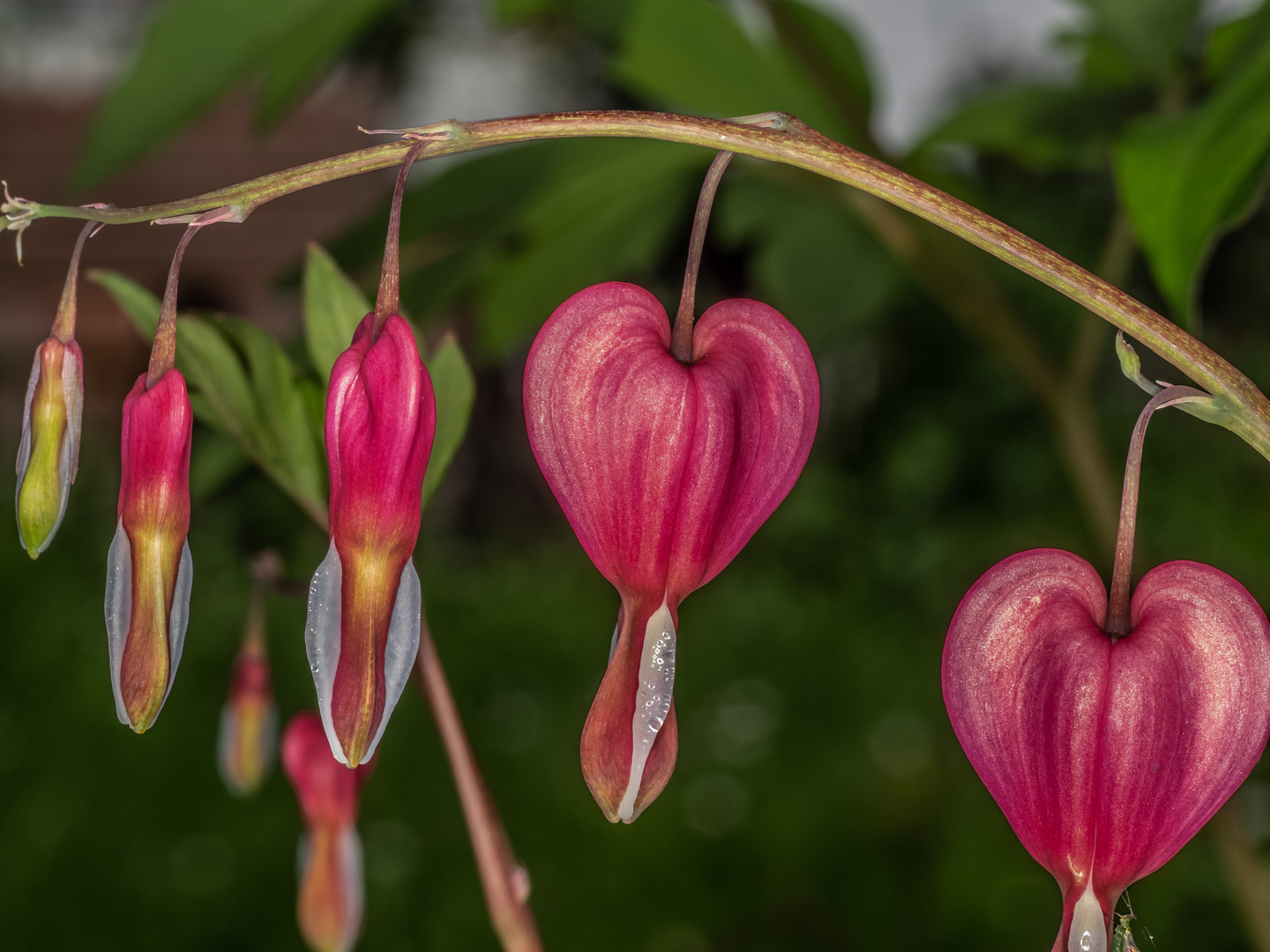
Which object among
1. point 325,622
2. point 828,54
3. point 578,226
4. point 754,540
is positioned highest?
point 754,540

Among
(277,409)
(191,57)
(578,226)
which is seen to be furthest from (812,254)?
(277,409)

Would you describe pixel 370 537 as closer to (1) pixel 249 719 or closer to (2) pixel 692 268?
(2) pixel 692 268

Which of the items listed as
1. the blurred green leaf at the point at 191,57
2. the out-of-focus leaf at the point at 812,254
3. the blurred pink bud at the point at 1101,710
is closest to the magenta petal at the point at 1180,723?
the blurred pink bud at the point at 1101,710

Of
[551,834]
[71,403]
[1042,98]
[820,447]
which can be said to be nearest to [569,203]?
[1042,98]

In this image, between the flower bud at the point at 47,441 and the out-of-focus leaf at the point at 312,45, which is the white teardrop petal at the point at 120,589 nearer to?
the flower bud at the point at 47,441

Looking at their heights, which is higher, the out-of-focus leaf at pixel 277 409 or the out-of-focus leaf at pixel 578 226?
the out-of-focus leaf at pixel 578 226

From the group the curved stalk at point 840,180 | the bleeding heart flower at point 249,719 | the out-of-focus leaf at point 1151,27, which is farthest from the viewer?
the out-of-focus leaf at point 1151,27
